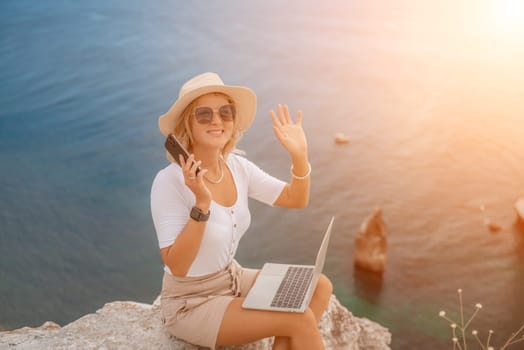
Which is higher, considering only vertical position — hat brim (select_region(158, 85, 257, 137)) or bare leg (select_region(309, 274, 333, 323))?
hat brim (select_region(158, 85, 257, 137))

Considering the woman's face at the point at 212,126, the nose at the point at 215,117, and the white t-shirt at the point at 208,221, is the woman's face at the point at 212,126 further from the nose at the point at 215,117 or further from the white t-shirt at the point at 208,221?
the white t-shirt at the point at 208,221

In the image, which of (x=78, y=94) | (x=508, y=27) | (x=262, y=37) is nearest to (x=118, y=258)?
(x=78, y=94)

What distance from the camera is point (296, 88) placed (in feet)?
247

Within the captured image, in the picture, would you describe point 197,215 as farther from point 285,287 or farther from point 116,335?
point 116,335

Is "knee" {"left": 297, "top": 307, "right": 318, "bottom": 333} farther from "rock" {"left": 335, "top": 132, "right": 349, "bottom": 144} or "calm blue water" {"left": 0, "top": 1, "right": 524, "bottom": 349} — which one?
"rock" {"left": 335, "top": 132, "right": 349, "bottom": 144}

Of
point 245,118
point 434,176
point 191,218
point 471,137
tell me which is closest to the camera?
point 191,218

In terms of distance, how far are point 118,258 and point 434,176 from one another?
30107 millimetres

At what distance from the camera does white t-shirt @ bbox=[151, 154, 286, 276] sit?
132 inches

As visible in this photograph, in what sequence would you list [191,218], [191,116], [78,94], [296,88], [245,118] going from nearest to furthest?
[191,218] < [191,116] < [245,118] < [78,94] < [296,88]

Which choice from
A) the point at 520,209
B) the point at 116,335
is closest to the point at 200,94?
the point at 116,335

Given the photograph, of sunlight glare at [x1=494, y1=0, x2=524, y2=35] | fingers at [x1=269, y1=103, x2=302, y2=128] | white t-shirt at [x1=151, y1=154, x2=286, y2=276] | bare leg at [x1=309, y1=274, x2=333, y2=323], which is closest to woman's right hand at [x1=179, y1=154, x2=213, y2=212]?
white t-shirt at [x1=151, y1=154, x2=286, y2=276]

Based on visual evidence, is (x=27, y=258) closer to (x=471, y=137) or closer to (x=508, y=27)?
(x=471, y=137)

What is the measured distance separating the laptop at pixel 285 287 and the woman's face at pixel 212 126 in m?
0.94

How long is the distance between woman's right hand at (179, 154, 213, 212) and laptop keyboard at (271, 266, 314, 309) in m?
0.84
